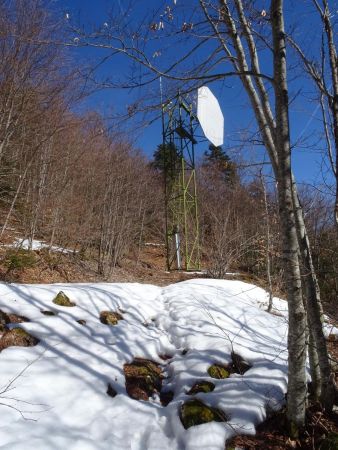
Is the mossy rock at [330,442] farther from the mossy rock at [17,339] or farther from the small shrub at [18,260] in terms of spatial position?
the small shrub at [18,260]

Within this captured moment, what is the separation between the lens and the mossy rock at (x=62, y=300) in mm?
4827

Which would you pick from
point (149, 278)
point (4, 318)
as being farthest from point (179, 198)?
point (4, 318)

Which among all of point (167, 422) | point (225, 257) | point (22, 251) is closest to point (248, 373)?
point (167, 422)

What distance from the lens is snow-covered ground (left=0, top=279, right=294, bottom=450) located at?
2.71m

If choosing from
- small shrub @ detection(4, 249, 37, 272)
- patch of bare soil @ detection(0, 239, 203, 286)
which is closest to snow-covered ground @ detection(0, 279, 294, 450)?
small shrub @ detection(4, 249, 37, 272)

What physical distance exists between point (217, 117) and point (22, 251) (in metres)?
4.84

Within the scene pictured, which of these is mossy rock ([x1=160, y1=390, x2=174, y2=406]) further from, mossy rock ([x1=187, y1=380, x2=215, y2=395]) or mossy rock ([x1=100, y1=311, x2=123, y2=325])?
mossy rock ([x1=100, y1=311, x2=123, y2=325])

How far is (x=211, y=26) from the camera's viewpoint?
3273mm

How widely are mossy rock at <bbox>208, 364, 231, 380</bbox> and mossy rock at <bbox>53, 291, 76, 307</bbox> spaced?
228 centimetres

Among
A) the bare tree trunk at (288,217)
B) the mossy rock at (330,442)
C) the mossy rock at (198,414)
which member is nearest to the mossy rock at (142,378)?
the mossy rock at (198,414)

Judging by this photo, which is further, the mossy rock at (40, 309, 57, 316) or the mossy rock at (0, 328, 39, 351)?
the mossy rock at (40, 309, 57, 316)

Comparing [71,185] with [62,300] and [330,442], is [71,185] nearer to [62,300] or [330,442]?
[62,300]

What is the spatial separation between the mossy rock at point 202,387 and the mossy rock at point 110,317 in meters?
1.76

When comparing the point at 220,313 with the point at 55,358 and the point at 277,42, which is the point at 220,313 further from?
the point at 277,42
